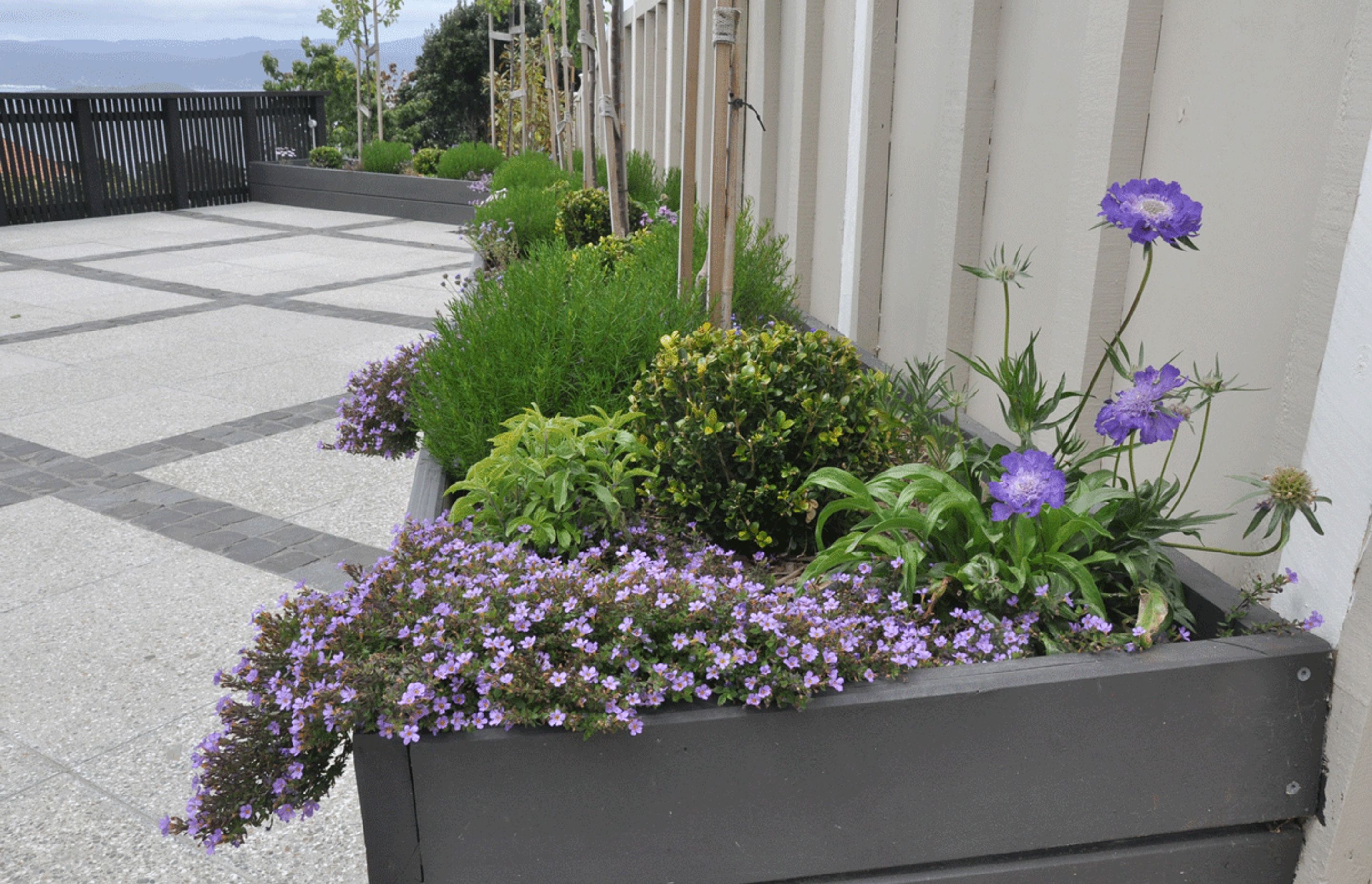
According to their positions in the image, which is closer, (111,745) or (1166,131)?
(1166,131)

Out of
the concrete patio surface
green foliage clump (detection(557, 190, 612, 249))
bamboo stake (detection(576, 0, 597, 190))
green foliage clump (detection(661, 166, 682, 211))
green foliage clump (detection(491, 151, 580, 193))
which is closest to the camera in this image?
the concrete patio surface

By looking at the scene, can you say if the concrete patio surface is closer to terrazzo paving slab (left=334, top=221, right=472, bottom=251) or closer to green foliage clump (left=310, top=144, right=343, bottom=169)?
terrazzo paving slab (left=334, top=221, right=472, bottom=251)

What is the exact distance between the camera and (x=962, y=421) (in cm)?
335

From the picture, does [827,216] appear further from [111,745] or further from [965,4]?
[111,745]

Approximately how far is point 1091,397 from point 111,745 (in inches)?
111

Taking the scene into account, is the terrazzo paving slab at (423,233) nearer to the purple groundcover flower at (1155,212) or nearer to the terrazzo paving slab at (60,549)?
the terrazzo paving slab at (60,549)

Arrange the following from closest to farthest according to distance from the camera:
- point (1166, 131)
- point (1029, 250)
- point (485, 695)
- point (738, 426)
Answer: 1. point (485, 695)
2. point (1166, 131)
3. point (738, 426)
4. point (1029, 250)

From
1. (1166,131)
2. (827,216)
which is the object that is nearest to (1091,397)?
(1166,131)

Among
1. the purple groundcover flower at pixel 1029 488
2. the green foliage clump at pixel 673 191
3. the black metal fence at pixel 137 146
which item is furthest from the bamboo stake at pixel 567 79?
the black metal fence at pixel 137 146

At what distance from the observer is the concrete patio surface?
2.53m

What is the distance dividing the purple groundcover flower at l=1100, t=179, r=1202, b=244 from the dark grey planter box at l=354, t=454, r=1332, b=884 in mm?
765

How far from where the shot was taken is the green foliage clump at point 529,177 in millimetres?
9938

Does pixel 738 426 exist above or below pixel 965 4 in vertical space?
below

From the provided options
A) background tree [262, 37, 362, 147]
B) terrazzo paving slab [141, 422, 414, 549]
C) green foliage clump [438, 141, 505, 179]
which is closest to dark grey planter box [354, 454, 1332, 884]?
terrazzo paving slab [141, 422, 414, 549]
